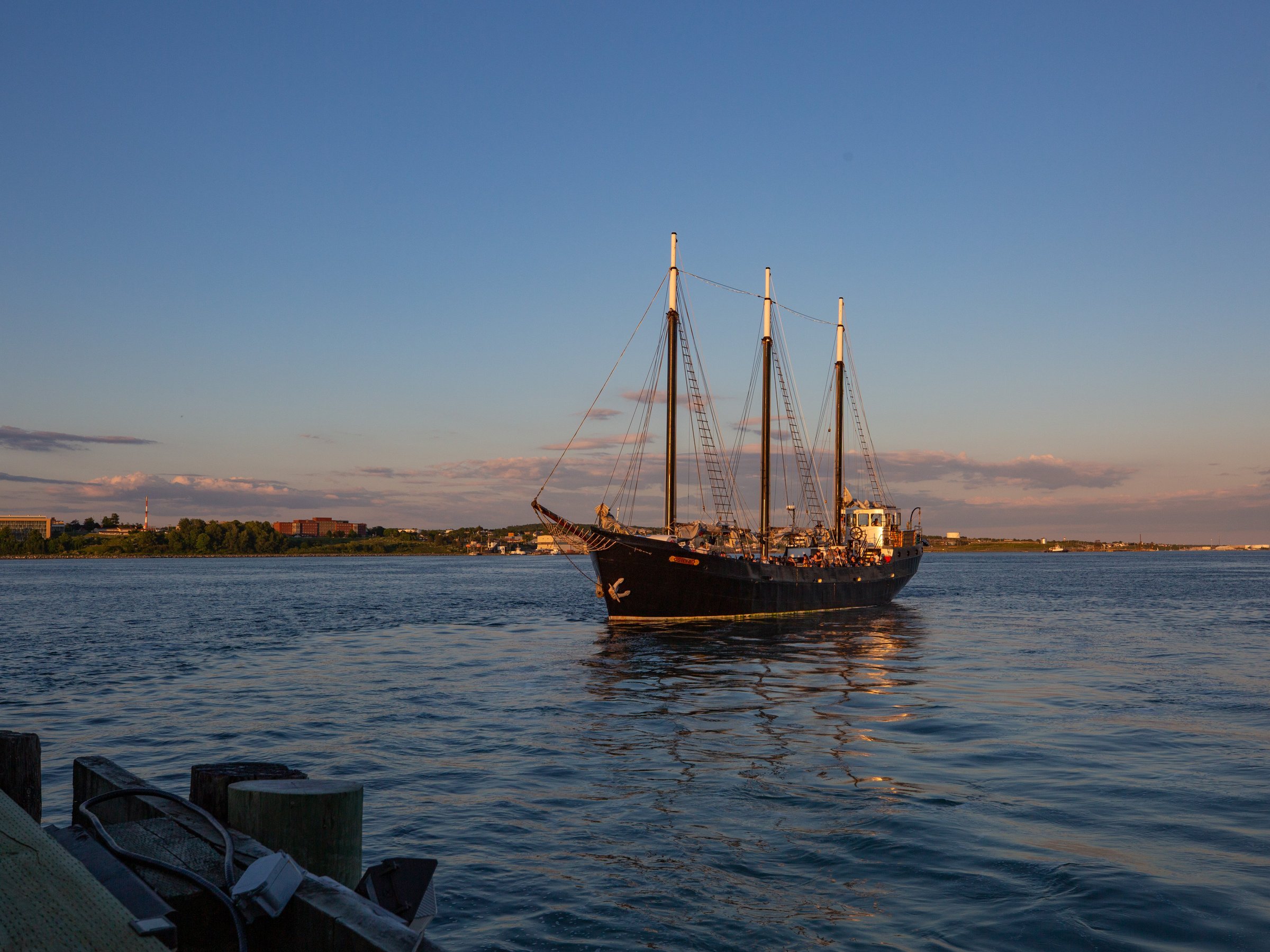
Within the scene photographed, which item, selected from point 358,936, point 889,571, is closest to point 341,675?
point 358,936

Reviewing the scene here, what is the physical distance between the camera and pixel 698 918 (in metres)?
8.20

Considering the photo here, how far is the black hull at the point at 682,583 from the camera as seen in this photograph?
43.0 meters

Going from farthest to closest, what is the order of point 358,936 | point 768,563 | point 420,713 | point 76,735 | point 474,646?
point 768,563
point 474,646
point 420,713
point 76,735
point 358,936

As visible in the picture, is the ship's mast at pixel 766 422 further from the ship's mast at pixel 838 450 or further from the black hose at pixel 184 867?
the black hose at pixel 184 867

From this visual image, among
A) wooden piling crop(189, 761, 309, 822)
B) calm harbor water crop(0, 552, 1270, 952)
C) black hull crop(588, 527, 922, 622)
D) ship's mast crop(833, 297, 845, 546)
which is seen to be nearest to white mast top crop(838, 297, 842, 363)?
ship's mast crop(833, 297, 845, 546)

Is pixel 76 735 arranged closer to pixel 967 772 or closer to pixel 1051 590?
pixel 967 772

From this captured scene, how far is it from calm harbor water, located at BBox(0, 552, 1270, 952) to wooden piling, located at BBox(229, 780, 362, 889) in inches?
147

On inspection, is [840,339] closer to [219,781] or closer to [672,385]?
[672,385]

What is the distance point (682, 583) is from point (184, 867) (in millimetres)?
39959

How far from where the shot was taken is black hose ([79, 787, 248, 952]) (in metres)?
3.79

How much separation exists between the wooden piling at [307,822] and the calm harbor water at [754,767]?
373cm

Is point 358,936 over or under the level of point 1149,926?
over

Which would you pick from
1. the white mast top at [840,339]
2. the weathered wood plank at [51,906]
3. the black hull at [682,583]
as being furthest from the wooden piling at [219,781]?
the white mast top at [840,339]

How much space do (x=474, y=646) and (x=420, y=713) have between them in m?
16.1
